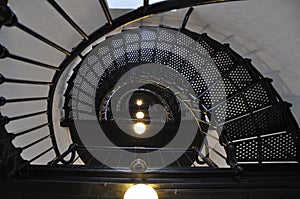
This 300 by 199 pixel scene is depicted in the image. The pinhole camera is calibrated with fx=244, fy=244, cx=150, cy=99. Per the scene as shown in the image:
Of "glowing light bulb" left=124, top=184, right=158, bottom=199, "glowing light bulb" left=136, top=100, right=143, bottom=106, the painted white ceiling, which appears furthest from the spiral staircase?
"glowing light bulb" left=136, top=100, right=143, bottom=106

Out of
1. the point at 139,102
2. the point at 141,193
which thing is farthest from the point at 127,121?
the point at 141,193

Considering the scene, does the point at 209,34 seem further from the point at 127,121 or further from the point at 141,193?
the point at 127,121

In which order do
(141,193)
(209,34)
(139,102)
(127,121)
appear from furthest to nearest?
(139,102) < (127,121) < (209,34) < (141,193)

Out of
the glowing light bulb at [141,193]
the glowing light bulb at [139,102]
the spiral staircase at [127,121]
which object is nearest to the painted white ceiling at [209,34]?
the spiral staircase at [127,121]

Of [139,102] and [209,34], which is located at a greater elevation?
[209,34]

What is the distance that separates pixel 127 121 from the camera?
162 inches

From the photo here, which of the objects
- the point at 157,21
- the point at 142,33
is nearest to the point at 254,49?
the point at 157,21

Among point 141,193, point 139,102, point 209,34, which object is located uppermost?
point 209,34

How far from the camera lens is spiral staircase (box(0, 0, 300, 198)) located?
4.76 ft

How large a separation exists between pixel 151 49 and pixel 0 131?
7.39 feet

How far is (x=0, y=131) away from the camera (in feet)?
4.48

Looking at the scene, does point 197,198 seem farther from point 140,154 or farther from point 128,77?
point 128,77

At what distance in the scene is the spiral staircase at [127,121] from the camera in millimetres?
1450

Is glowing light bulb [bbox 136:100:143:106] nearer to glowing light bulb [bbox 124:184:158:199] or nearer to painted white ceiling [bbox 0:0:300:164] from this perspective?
painted white ceiling [bbox 0:0:300:164]
